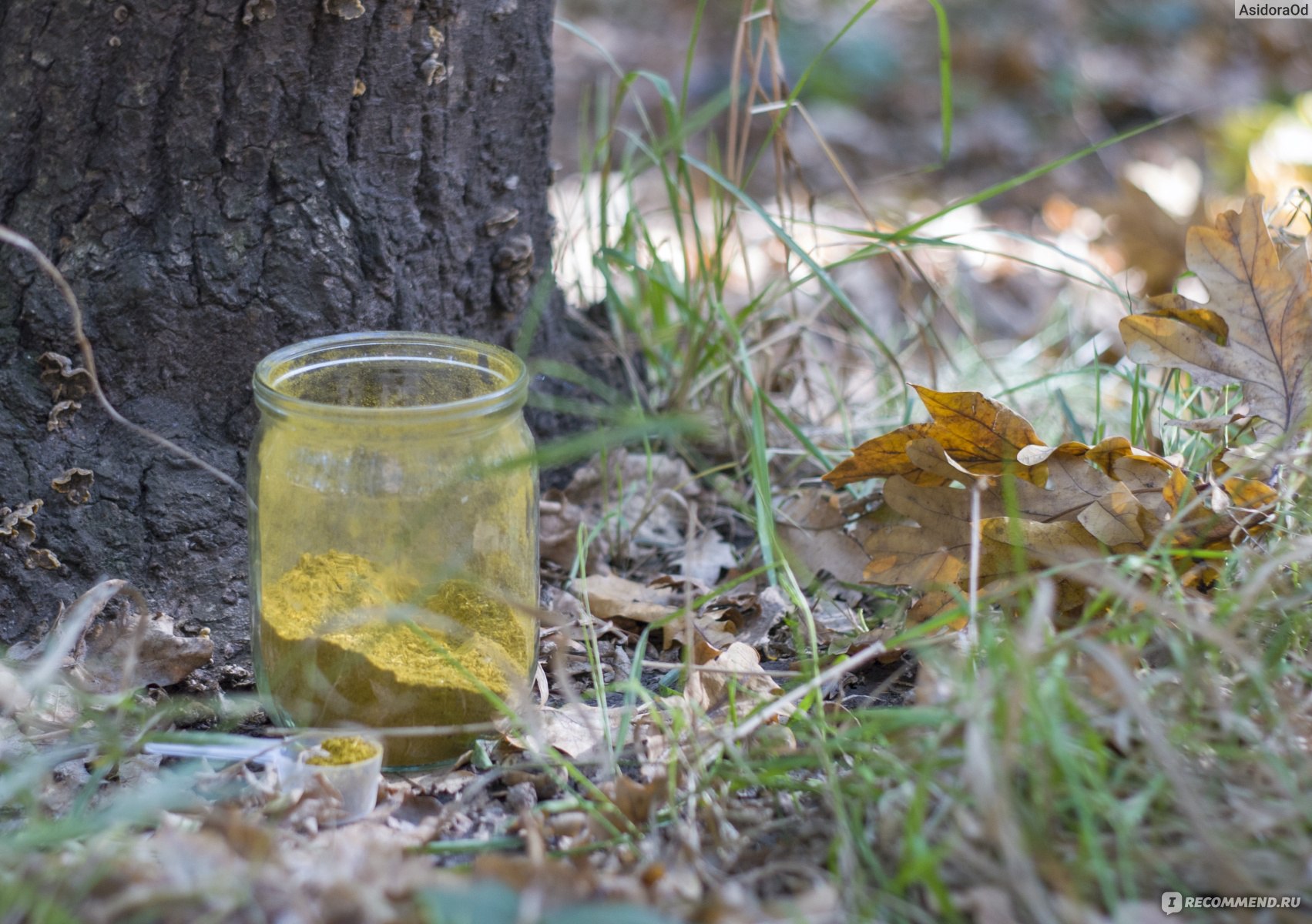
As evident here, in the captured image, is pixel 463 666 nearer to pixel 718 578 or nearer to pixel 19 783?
pixel 19 783

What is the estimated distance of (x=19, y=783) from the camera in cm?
108

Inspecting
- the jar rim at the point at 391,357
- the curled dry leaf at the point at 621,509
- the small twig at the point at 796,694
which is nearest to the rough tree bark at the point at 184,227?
the jar rim at the point at 391,357

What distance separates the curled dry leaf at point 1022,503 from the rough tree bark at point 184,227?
0.89 metres

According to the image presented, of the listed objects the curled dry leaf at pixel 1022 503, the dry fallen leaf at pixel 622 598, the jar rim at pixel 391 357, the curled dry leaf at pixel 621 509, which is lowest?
the dry fallen leaf at pixel 622 598

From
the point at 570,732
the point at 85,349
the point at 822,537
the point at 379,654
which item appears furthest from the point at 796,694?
the point at 85,349

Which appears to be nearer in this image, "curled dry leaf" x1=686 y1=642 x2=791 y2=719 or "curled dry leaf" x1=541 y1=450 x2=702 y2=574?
"curled dry leaf" x1=686 y1=642 x2=791 y2=719

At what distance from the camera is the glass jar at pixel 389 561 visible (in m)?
1.36

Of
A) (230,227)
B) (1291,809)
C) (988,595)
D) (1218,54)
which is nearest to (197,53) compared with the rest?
(230,227)

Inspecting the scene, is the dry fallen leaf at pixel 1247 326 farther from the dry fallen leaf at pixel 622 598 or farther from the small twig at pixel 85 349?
the small twig at pixel 85 349

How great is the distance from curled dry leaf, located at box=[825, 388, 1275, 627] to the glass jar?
566mm

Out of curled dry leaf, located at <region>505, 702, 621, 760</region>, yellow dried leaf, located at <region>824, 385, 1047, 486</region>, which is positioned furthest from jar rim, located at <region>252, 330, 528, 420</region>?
yellow dried leaf, located at <region>824, 385, 1047, 486</region>

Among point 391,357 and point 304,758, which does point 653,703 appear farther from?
point 391,357

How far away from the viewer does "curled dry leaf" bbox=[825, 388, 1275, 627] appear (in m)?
1.56

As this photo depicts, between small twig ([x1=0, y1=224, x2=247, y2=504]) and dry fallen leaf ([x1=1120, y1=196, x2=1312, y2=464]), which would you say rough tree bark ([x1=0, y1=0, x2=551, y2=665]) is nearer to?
small twig ([x1=0, y1=224, x2=247, y2=504])
